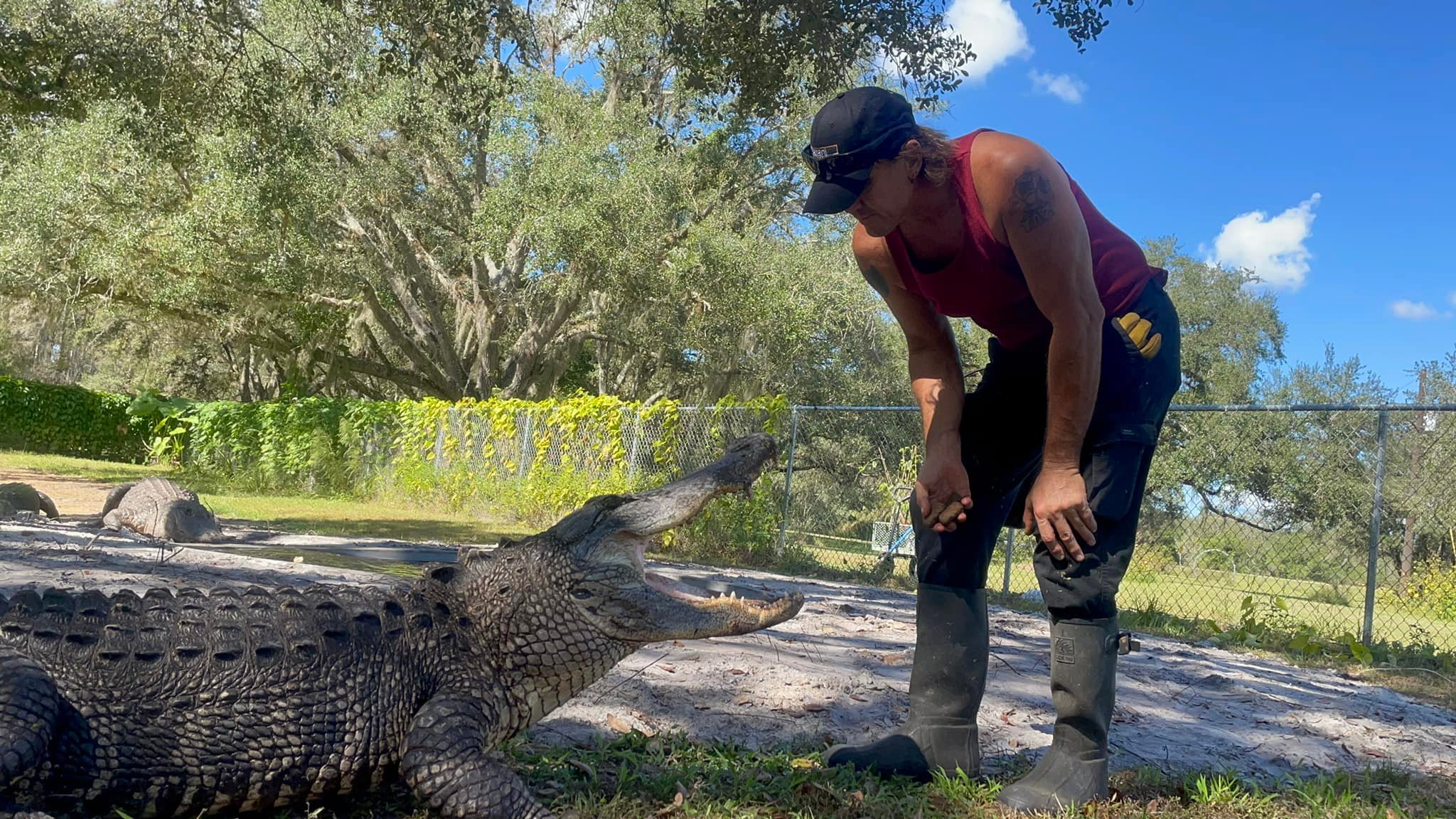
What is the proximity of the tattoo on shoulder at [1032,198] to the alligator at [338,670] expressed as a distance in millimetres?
1155

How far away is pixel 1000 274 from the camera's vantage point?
8.64ft

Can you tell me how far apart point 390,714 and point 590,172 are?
15062 millimetres

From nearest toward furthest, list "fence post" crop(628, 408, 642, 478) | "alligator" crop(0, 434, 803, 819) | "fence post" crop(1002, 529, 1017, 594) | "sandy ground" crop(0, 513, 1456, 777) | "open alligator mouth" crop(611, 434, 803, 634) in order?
"alligator" crop(0, 434, 803, 819) < "open alligator mouth" crop(611, 434, 803, 634) < "sandy ground" crop(0, 513, 1456, 777) < "fence post" crop(1002, 529, 1017, 594) < "fence post" crop(628, 408, 642, 478)

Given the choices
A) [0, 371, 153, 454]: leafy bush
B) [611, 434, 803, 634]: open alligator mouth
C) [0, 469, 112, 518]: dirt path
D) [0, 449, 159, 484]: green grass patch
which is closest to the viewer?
[611, 434, 803, 634]: open alligator mouth

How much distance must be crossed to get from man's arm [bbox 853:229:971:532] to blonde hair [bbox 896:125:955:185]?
40cm

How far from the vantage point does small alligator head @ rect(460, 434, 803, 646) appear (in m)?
2.66

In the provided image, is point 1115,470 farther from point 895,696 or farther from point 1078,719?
point 895,696

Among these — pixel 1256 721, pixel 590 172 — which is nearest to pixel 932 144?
pixel 1256 721

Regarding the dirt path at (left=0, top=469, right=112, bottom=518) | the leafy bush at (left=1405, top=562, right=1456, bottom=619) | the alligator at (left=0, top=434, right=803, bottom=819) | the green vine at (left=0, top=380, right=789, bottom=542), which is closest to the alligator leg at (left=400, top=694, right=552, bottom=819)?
the alligator at (left=0, top=434, right=803, bottom=819)

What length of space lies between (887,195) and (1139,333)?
2.73ft

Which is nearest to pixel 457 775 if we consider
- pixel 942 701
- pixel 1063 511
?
pixel 942 701

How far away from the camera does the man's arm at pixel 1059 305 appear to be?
2.42 meters

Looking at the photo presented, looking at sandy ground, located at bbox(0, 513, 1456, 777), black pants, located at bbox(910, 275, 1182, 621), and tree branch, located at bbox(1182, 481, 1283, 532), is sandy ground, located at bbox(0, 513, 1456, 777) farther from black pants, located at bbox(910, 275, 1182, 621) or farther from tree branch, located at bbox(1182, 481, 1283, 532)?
tree branch, located at bbox(1182, 481, 1283, 532)

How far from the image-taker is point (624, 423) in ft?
37.9
